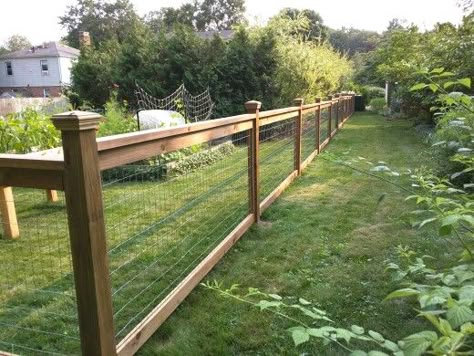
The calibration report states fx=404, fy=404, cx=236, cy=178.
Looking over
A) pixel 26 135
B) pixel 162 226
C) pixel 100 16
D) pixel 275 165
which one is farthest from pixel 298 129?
pixel 100 16

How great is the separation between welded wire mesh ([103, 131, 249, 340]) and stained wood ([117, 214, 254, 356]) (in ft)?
0.48

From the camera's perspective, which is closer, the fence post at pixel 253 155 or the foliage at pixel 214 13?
the fence post at pixel 253 155

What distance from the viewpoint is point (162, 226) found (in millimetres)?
4023

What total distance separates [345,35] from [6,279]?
70829 millimetres

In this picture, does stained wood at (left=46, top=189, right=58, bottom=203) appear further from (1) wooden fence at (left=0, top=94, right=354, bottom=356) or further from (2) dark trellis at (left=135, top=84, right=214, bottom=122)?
(2) dark trellis at (left=135, top=84, right=214, bottom=122)

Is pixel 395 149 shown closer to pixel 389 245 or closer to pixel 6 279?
pixel 389 245

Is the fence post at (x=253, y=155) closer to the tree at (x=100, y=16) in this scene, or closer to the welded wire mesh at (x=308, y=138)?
the welded wire mesh at (x=308, y=138)

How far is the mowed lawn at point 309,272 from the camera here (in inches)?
89.2

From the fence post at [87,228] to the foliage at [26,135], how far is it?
12.5 feet

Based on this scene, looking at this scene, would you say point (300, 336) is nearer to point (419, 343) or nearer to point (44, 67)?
point (419, 343)

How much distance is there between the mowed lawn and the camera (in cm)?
227

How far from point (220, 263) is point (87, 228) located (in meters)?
1.77

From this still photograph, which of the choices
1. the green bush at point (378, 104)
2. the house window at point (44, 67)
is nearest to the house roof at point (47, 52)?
the house window at point (44, 67)

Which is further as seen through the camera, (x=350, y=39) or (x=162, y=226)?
(x=350, y=39)
